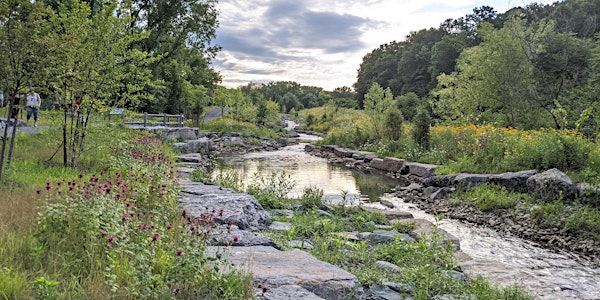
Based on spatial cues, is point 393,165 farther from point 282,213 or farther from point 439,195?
point 282,213

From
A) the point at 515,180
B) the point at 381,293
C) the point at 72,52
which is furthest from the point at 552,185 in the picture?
the point at 72,52

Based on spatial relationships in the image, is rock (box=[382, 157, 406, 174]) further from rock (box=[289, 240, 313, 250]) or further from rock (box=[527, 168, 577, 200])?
rock (box=[289, 240, 313, 250])

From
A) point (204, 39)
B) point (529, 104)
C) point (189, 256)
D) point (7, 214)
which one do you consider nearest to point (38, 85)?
point (7, 214)

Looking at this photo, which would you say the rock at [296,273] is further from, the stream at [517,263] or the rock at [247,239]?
the stream at [517,263]

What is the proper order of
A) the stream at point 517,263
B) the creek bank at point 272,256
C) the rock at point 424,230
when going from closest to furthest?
the creek bank at point 272,256 < the stream at point 517,263 < the rock at point 424,230

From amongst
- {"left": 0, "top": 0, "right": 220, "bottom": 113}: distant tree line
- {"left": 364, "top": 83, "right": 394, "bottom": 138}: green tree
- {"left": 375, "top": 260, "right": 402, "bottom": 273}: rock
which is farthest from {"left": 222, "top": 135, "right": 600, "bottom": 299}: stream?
{"left": 364, "top": 83, "right": 394, "bottom": 138}: green tree

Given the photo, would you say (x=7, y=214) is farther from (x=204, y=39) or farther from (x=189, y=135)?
(x=204, y=39)

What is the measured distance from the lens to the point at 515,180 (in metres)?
9.41

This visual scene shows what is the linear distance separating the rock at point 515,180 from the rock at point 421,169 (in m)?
2.94

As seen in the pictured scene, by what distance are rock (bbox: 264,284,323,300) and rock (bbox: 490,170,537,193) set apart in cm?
789

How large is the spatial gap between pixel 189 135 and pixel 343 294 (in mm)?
16878

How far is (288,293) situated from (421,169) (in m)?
11.3

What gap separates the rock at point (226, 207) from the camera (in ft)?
17.1

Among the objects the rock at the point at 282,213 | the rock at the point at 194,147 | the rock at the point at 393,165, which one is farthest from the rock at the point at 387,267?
the rock at the point at 194,147
